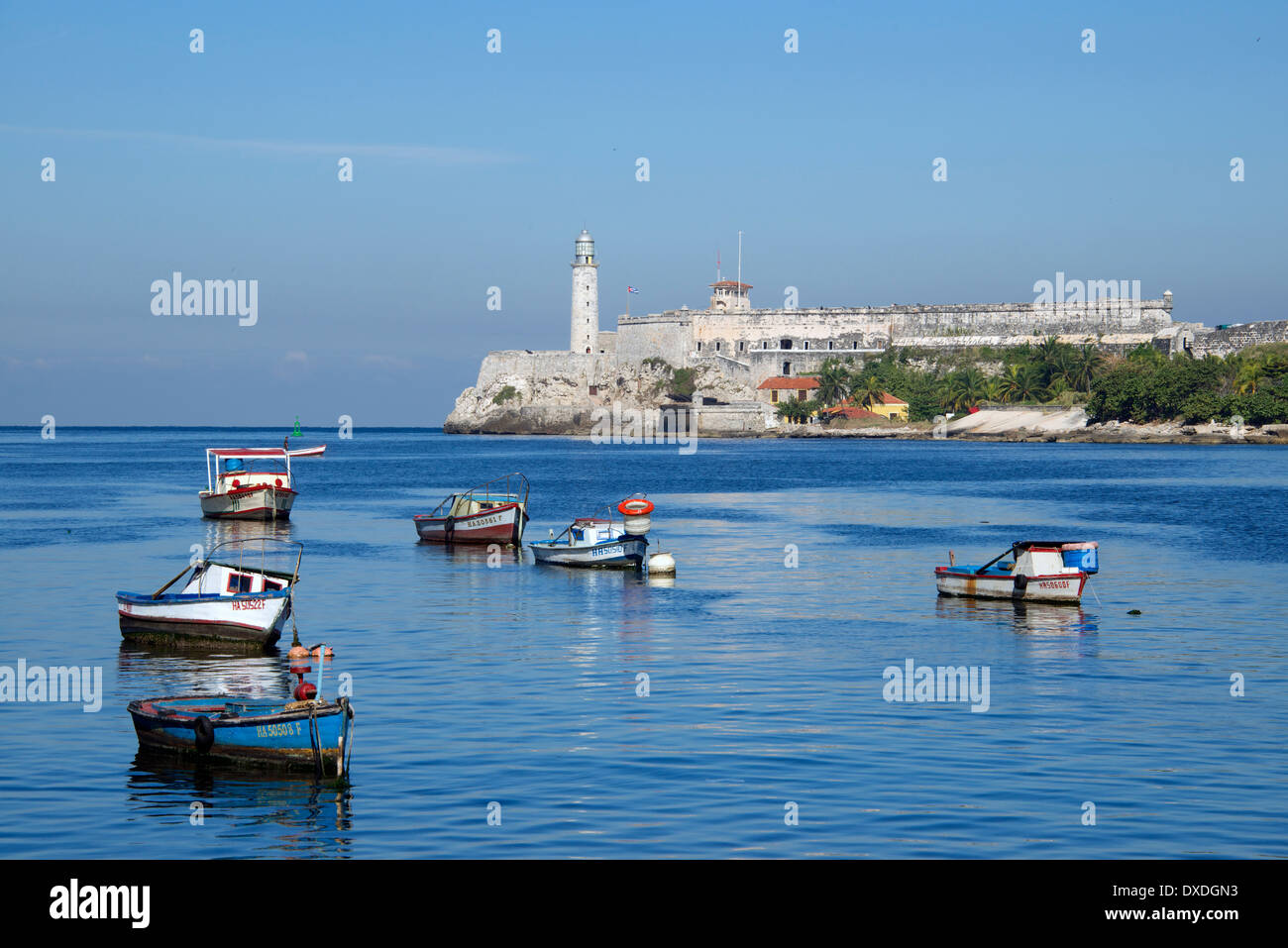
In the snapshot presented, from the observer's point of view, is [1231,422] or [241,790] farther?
[1231,422]

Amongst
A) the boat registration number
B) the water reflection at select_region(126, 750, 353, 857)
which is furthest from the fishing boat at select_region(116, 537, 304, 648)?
the boat registration number

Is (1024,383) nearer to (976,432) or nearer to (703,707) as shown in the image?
(976,432)

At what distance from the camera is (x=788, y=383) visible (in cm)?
14625

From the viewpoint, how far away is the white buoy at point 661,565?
121ft

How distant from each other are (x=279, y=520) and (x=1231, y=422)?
88259 mm

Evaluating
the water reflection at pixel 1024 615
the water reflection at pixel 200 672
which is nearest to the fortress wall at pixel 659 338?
the water reflection at pixel 1024 615

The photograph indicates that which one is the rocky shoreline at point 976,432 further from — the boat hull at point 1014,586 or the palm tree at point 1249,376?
the boat hull at point 1014,586

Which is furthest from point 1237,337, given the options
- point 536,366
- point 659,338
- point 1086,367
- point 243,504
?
point 243,504

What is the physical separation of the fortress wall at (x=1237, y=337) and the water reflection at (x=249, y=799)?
123 metres

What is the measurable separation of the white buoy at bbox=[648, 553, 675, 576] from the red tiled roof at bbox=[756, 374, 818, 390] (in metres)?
110

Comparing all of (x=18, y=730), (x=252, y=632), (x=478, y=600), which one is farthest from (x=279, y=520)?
(x=18, y=730)
